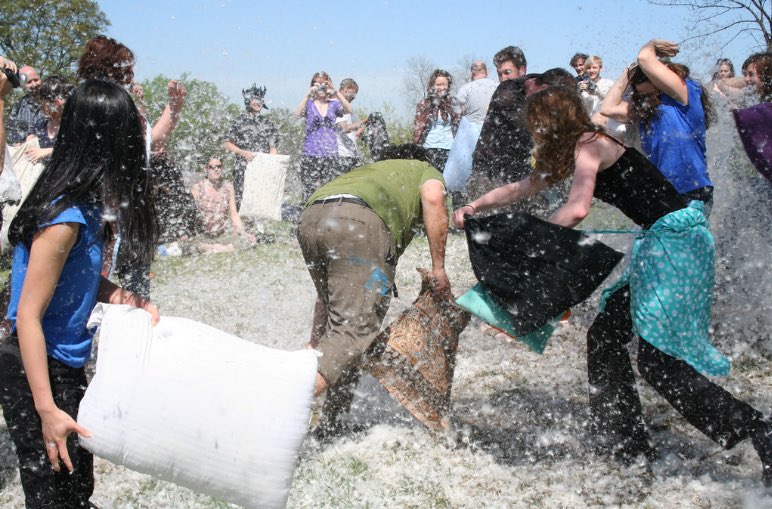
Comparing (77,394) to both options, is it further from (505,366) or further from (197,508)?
(505,366)

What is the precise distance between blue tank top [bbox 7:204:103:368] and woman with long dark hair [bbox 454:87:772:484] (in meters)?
1.86

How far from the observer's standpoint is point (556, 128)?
3092 mm

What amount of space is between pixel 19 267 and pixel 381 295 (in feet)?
5.03

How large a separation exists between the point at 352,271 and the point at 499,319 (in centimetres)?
69

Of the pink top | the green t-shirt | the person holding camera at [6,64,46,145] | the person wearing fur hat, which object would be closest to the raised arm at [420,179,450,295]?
the green t-shirt

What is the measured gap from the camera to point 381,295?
3174 mm

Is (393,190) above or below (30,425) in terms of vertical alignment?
above

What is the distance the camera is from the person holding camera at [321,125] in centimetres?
879

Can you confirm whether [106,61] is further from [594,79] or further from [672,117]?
[594,79]

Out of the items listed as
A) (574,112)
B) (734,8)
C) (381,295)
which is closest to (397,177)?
(381,295)

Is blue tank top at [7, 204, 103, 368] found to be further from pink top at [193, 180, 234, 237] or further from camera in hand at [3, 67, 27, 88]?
pink top at [193, 180, 234, 237]

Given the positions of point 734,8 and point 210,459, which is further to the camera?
point 734,8

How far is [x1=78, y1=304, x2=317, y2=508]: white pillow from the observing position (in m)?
2.00

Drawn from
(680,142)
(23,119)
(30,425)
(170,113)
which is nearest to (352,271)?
(30,425)
